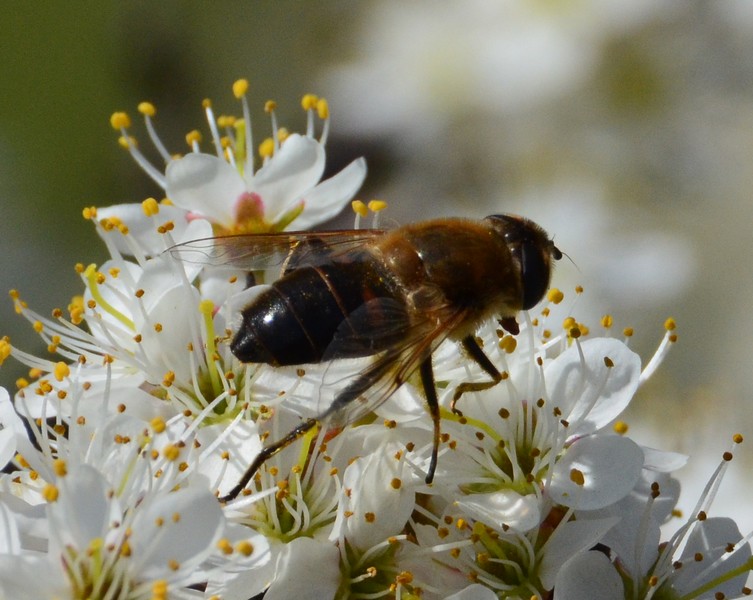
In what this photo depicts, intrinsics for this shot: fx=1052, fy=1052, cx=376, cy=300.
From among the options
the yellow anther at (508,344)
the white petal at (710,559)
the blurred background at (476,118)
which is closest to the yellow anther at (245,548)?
the yellow anther at (508,344)

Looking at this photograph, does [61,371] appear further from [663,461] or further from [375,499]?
[663,461]

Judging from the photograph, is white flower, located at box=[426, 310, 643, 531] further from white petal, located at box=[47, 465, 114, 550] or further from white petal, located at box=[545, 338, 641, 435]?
white petal, located at box=[47, 465, 114, 550]

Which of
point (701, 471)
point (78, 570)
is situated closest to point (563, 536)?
point (78, 570)

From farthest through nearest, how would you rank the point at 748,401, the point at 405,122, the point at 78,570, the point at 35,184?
1. the point at 405,122
2. the point at 35,184
3. the point at 748,401
4. the point at 78,570

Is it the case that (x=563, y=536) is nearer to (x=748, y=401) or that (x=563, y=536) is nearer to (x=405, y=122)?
(x=748, y=401)

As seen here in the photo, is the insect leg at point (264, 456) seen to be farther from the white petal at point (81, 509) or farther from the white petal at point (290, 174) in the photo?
the white petal at point (290, 174)

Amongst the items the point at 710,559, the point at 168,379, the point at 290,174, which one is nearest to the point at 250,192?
the point at 290,174

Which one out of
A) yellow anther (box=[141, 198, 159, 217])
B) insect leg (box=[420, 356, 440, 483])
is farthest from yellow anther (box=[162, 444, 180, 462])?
yellow anther (box=[141, 198, 159, 217])
